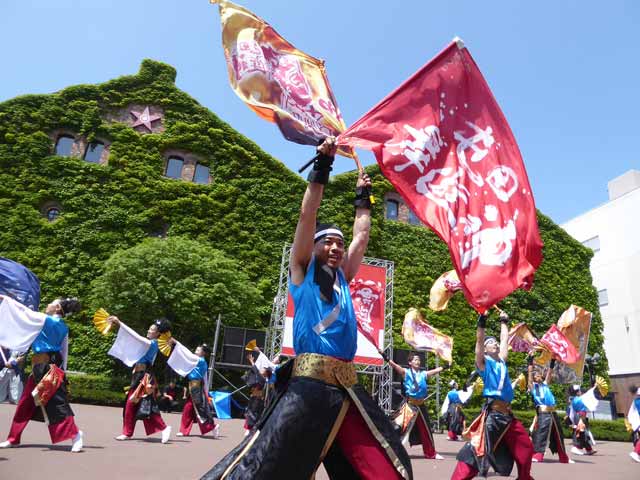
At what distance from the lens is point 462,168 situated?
424 centimetres

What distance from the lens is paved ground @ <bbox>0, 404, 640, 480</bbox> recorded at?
4.89 meters

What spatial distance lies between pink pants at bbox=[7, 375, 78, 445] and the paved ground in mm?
166

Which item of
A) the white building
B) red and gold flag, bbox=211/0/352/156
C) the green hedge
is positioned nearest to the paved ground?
red and gold flag, bbox=211/0/352/156

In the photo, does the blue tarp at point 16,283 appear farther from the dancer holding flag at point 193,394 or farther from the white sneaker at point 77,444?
the white sneaker at point 77,444

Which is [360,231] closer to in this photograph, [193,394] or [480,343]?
[480,343]

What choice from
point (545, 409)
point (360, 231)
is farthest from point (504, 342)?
point (545, 409)

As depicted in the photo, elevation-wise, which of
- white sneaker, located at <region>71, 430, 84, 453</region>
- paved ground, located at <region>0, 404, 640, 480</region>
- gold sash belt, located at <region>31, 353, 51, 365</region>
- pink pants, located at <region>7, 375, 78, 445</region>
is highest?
gold sash belt, located at <region>31, 353, 51, 365</region>

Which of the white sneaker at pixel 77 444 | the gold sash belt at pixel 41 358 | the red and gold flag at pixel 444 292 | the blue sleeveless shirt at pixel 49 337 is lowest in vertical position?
the white sneaker at pixel 77 444

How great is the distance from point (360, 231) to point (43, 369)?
5049 millimetres

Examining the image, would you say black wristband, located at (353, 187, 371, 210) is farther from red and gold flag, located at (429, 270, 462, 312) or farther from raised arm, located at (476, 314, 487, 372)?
red and gold flag, located at (429, 270, 462, 312)

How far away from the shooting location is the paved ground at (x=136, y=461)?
489 cm

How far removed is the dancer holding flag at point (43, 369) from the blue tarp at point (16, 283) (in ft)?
5.45

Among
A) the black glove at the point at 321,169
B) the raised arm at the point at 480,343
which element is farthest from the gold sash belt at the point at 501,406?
the black glove at the point at 321,169

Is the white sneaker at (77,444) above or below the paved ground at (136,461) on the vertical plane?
above
